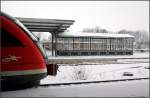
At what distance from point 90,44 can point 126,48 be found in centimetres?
627

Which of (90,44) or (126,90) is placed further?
(90,44)

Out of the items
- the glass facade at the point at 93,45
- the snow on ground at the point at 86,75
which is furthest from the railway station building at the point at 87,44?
the snow on ground at the point at 86,75

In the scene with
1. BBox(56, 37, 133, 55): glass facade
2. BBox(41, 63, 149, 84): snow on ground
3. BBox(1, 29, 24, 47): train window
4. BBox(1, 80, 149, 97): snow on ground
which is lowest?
BBox(41, 63, 149, 84): snow on ground

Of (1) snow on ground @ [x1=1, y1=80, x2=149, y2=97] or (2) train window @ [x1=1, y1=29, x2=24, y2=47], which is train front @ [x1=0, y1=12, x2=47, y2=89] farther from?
(1) snow on ground @ [x1=1, y1=80, x2=149, y2=97]

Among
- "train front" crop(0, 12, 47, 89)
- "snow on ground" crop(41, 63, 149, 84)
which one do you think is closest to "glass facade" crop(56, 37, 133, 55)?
"snow on ground" crop(41, 63, 149, 84)

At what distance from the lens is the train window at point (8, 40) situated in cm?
440

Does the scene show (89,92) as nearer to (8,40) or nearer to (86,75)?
(8,40)

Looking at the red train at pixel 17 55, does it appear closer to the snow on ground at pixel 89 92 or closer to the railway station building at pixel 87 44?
the snow on ground at pixel 89 92

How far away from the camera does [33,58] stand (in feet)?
15.1

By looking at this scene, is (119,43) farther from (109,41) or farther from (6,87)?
(6,87)

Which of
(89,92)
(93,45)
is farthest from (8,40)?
(93,45)

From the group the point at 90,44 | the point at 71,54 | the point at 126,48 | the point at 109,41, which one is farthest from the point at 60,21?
the point at 126,48

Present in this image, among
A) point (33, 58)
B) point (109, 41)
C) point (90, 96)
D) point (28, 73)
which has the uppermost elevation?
point (109, 41)

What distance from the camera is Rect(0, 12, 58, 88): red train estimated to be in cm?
433
